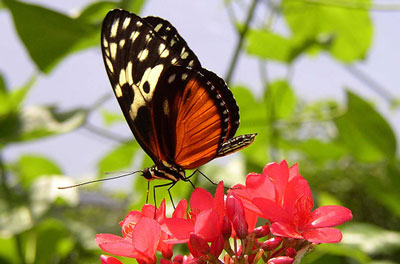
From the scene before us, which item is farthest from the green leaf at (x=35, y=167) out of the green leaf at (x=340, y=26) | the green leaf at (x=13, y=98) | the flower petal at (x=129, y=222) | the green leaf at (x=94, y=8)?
the flower petal at (x=129, y=222)

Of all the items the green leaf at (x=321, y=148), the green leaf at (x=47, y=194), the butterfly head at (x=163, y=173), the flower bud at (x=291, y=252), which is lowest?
the green leaf at (x=47, y=194)

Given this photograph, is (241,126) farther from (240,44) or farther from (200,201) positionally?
(200,201)

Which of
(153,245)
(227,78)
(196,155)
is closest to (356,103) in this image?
(227,78)

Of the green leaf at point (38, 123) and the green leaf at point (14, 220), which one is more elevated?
the green leaf at point (38, 123)

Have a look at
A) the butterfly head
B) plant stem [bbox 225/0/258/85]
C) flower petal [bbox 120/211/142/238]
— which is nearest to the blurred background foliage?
plant stem [bbox 225/0/258/85]

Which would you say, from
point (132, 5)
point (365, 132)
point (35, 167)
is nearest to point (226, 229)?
point (132, 5)

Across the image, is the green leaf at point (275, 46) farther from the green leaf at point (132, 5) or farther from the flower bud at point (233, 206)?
the flower bud at point (233, 206)

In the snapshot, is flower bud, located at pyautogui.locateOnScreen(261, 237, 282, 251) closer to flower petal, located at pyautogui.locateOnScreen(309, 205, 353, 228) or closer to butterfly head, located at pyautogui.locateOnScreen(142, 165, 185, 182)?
flower petal, located at pyautogui.locateOnScreen(309, 205, 353, 228)
